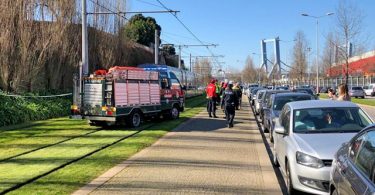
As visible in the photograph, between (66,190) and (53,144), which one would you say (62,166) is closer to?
(66,190)

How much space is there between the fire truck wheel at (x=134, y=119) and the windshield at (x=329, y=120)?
10065mm

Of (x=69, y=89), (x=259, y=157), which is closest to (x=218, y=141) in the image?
(x=259, y=157)

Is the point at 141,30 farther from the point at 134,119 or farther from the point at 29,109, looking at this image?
the point at 134,119

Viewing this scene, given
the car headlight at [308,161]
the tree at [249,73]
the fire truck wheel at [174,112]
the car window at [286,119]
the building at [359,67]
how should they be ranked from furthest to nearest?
the tree at [249,73], the building at [359,67], the fire truck wheel at [174,112], the car window at [286,119], the car headlight at [308,161]

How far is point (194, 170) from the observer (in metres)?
9.48

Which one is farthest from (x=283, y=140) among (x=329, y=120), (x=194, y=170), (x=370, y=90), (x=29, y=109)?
(x=370, y=90)

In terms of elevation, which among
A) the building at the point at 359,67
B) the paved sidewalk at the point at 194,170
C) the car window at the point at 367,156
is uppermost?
the building at the point at 359,67

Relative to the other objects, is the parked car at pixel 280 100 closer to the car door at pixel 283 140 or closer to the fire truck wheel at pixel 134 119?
the fire truck wheel at pixel 134 119

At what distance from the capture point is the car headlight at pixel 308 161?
22.9 ft

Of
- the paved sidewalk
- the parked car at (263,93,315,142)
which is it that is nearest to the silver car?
the paved sidewalk

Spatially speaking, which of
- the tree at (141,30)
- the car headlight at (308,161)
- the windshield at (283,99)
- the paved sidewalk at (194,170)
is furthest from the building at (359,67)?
the car headlight at (308,161)

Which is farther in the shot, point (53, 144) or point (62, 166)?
point (53, 144)

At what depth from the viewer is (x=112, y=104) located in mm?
17422

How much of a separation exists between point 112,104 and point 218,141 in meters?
4.89
